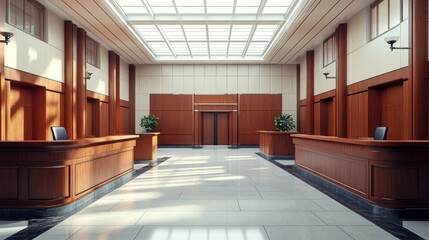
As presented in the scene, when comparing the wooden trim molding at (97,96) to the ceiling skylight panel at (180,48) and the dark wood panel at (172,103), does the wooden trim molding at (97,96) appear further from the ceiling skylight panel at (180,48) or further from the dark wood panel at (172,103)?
the dark wood panel at (172,103)

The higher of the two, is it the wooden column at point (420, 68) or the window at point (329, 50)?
the window at point (329, 50)

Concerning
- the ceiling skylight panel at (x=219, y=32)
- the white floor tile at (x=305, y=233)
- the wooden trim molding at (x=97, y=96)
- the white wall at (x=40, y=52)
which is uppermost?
the ceiling skylight panel at (x=219, y=32)

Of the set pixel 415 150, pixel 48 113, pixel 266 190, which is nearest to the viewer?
pixel 415 150

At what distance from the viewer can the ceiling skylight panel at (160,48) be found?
16078 millimetres

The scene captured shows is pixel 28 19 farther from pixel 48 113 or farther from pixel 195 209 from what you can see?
pixel 195 209

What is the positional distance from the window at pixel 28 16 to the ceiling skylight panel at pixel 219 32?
604 cm

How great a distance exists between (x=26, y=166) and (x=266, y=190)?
4237mm

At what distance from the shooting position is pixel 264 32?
1412 cm

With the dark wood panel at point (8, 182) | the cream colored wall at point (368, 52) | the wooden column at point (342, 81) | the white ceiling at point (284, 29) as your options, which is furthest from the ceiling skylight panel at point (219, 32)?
the dark wood panel at point (8, 182)

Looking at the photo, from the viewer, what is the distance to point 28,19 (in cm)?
927

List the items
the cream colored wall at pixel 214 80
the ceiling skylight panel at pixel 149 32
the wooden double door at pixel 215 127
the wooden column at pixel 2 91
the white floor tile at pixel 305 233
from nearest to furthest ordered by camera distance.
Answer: the white floor tile at pixel 305 233 → the wooden column at pixel 2 91 → the ceiling skylight panel at pixel 149 32 → the cream colored wall at pixel 214 80 → the wooden double door at pixel 215 127

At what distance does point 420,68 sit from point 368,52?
2.93m

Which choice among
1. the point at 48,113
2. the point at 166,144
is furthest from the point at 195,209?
the point at 166,144

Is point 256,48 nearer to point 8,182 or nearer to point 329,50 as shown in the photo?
point 329,50
